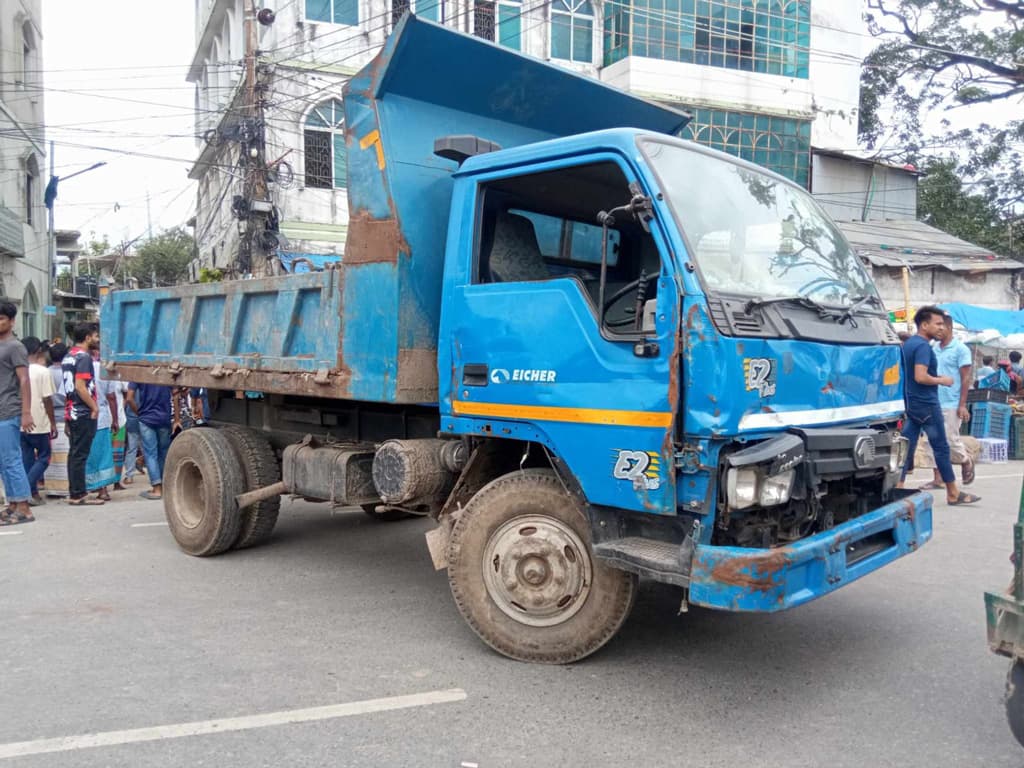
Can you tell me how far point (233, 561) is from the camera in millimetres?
6125

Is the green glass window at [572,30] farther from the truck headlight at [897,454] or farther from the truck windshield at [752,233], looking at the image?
the truck headlight at [897,454]

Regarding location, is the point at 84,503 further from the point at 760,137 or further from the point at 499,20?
the point at 760,137

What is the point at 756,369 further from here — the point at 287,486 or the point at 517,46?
the point at 517,46

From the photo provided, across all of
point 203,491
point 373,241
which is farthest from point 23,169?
point 373,241

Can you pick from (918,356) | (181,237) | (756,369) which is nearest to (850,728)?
(756,369)

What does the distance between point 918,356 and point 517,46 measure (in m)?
15.2

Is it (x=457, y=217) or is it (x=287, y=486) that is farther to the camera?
(x=287, y=486)

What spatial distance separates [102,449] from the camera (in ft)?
28.9

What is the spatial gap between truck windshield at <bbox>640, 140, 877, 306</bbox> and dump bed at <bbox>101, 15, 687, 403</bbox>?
1.36 metres

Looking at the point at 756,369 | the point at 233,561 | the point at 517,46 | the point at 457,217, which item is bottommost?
the point at 233,561

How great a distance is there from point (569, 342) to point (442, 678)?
1686 mm

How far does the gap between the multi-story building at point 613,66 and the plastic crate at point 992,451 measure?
9.76 meters

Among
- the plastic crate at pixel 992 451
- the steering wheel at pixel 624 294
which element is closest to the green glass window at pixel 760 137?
the plastic crate at pixel 992 451

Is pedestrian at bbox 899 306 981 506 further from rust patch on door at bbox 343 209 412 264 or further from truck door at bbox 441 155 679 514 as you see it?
rust patch on door at bbox 343 209 412 264
